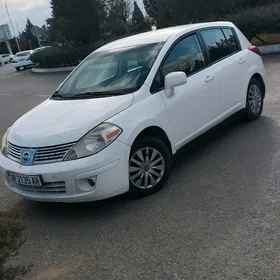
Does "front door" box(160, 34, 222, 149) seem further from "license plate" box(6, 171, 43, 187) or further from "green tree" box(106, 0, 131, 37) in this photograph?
"green tree" box(106, 0, 131, 37)

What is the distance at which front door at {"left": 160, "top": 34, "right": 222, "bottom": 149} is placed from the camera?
16.3 feet

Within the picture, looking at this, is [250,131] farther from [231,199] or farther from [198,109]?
[231,199]

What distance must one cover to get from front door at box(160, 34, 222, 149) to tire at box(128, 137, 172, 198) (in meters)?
0.37

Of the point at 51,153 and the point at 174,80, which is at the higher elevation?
the point at 174,80

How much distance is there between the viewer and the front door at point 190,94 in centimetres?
498

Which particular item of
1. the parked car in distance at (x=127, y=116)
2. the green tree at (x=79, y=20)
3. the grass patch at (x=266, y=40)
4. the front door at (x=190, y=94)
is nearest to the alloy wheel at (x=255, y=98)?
the parked car in distance at (x=127, y=116)

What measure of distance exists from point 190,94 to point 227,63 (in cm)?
117

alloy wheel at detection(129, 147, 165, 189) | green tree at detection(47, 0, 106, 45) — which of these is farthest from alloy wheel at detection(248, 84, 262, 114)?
green tree at detection(47, 0, 106, 45)

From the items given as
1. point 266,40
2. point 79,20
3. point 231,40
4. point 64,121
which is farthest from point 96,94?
point 79,20

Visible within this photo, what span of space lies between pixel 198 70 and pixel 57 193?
2528 mm

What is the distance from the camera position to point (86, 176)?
4.08 meters

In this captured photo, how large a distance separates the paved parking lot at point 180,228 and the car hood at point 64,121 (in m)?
0.87

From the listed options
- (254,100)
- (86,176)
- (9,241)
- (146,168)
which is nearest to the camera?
(9,241)

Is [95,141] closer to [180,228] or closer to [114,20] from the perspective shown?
[180,228]
